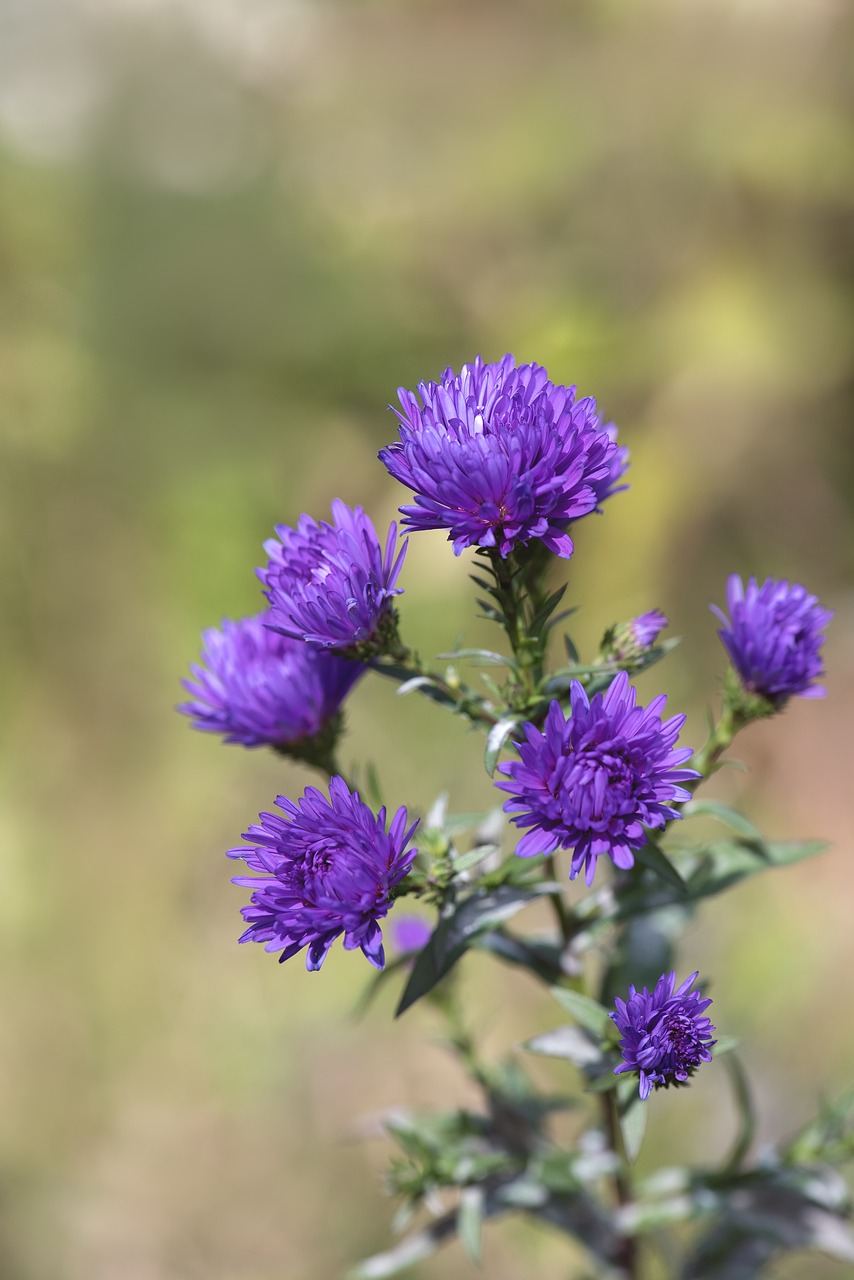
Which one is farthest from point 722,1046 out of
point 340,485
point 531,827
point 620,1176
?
point 340,485

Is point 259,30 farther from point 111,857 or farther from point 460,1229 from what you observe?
point 460,1229

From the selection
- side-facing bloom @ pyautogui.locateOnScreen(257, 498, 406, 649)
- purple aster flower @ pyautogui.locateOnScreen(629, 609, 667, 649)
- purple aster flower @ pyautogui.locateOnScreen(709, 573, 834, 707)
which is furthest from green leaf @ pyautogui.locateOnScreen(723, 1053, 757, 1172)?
side-facing bloom @ pyautogui.locateOnScreen(257, 498, 406, 649)

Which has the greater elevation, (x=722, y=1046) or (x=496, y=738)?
(x=496, y=738)

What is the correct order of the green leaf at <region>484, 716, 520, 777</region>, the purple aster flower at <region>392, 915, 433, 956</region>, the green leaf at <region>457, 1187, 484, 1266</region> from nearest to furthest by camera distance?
the green leaf at <region>484, 716, 520, 777</region>
the green leaf at <region>457, 1187, 484, 1266</region>
the purple aster flower at <region>392, 915, 433, 956</region>

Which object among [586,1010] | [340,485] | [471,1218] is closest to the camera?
[586,1010]

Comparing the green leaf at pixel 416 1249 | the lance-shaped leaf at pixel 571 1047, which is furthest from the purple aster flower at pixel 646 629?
the green leaf at pixel 416 1249

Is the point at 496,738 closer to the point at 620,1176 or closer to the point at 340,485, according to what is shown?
the point at 620,1176

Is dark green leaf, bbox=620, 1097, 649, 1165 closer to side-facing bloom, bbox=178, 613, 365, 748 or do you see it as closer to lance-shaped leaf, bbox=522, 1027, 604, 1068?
lance-shaped leaf, bbox=522, 1027, 604, 1068

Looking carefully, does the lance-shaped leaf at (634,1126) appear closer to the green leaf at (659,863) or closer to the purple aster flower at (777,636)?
the green leaf at (659,863)
